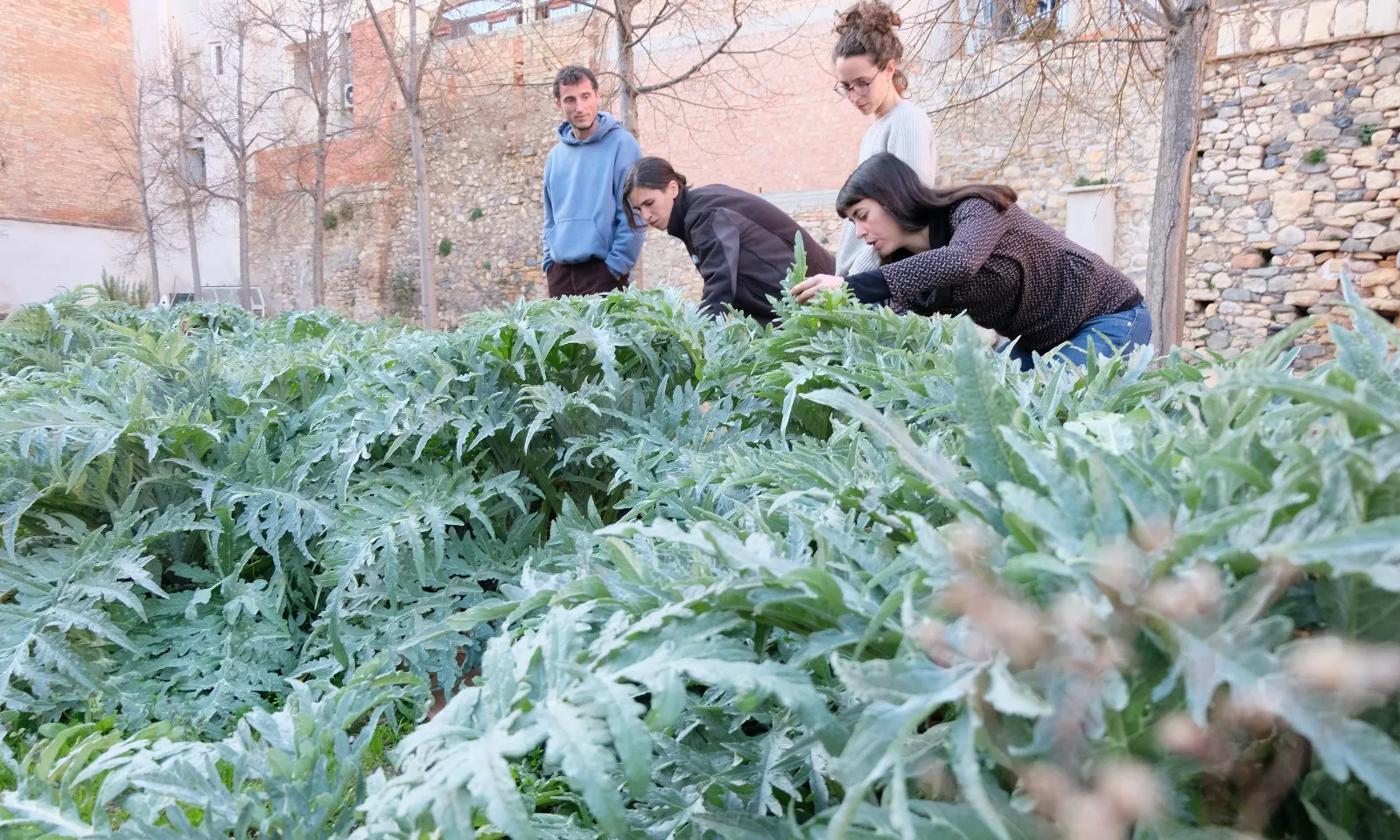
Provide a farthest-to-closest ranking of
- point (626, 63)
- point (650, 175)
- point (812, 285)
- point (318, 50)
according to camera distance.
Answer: point (318, 50) < point (626, 63) < point (650, 175) < point (812, 285)

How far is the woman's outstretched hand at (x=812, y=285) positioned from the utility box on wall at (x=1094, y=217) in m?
11.5

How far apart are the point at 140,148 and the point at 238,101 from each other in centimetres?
479

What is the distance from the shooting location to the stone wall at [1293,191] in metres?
9.09

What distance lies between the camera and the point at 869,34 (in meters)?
4.02

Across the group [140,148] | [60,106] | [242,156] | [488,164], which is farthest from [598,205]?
[60,106]

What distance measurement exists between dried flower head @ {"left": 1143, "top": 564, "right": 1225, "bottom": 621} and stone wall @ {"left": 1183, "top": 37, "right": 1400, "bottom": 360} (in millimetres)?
9691

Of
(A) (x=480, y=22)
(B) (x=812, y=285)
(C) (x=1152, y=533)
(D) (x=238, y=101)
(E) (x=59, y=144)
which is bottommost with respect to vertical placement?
(C) (x=1152, y=533)

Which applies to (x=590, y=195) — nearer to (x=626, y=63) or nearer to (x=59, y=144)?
(x=626, y=63)

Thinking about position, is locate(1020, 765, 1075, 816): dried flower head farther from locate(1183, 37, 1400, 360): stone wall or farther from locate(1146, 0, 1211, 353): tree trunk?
locate(1183, 37, 1400, 360): stone wall

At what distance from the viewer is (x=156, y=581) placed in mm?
2504

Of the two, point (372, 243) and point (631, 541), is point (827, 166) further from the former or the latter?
point (631, 541)

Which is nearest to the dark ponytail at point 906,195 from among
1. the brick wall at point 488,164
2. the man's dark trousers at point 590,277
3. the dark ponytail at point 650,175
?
the dark ponytail at point 650,175

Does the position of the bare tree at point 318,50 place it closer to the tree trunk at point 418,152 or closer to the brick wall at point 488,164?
the brick wall at point 488,164

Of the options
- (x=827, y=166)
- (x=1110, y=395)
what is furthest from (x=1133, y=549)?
(x=827, y=166)
